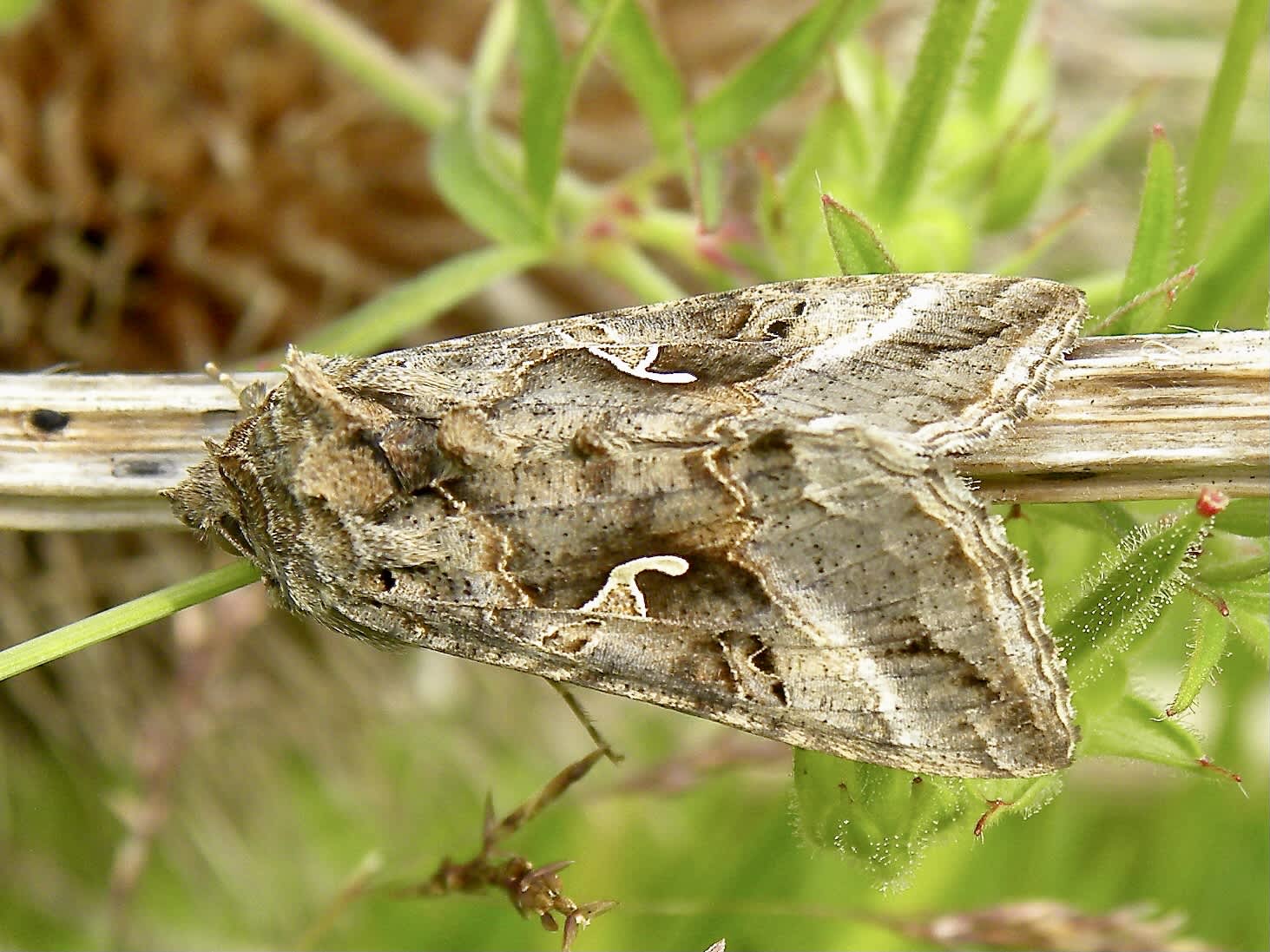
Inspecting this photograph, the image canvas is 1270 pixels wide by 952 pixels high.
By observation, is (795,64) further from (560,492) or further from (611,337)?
(560,492)

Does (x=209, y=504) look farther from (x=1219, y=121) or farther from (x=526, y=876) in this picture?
(x=1219, y=121)

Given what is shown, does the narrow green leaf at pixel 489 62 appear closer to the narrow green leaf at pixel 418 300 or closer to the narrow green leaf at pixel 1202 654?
the narrow green leaf at pixel 418 300

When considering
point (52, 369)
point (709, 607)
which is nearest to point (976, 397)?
point (709, 607)

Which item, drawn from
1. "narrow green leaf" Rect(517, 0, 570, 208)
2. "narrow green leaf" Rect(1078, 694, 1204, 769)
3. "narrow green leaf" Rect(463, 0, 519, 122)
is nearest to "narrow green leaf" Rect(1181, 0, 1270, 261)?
"narrow green leaf" Rect(1078, 694, 1204, 769)

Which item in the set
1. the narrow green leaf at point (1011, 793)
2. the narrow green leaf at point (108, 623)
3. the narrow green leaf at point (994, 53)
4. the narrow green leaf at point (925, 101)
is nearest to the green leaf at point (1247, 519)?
the narrow green leaf at point (1011, 793)

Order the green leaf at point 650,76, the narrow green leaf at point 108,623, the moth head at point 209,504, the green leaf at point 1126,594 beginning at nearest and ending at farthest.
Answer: the green leaf at point 1126,594 → the narrow green leaf at point 108,623 → the moth head at point 209,504 → the green leaf at point 650,76
